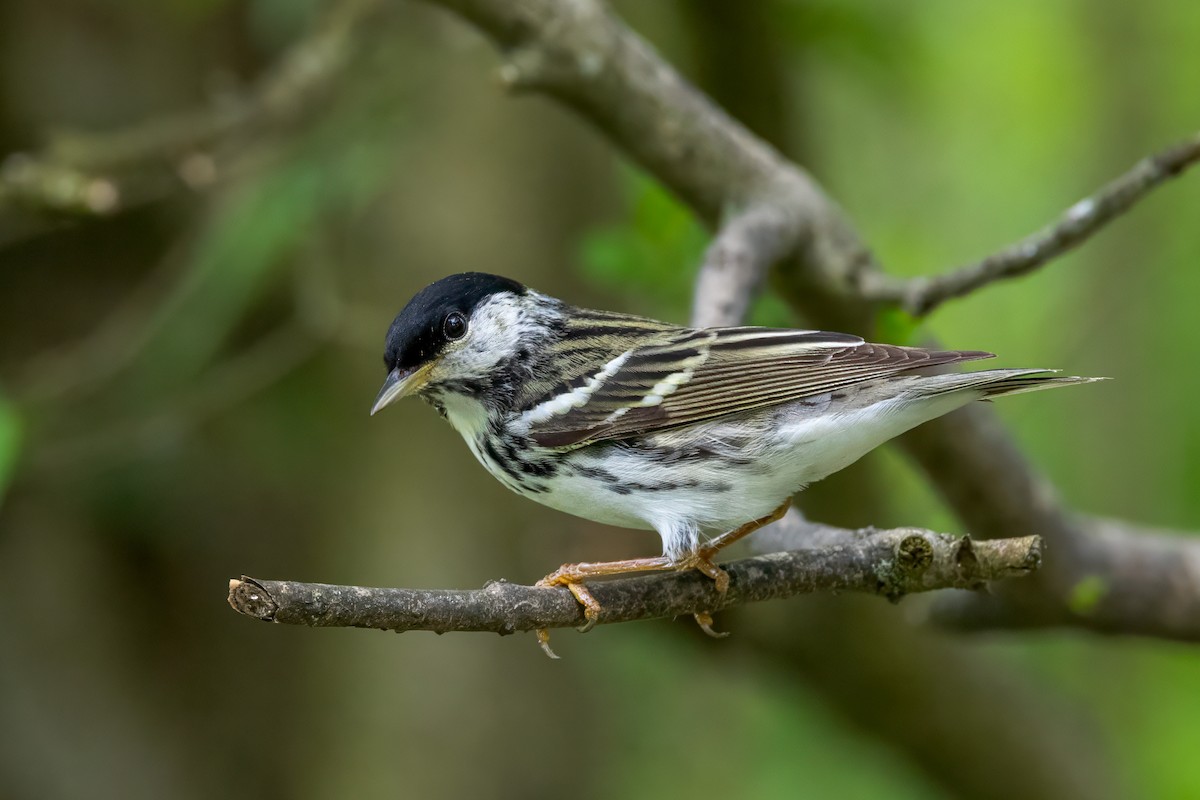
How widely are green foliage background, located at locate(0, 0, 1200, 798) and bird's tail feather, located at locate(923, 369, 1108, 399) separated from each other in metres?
2.23

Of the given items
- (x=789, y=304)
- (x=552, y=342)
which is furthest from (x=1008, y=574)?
(x=789, y=304)

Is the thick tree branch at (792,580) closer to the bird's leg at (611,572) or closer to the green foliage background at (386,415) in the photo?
the bird's leg at (611,572)

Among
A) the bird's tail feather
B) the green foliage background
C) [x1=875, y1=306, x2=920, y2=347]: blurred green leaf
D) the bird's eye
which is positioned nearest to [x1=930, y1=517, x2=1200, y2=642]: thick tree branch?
the green foliage background

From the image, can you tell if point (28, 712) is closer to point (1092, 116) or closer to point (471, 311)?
point (471, 311)

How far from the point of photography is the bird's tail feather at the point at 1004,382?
8.62 feet

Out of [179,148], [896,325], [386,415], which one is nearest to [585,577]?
[896,325]

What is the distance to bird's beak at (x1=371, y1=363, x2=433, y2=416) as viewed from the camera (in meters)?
3.16

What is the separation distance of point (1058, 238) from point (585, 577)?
1.60m

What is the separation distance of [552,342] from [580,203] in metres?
3.05

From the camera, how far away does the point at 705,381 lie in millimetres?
3193

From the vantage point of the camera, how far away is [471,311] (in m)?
3.39

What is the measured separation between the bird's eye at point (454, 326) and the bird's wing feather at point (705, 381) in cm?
30

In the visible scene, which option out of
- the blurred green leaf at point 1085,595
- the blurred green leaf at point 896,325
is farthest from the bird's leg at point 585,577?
the blurred green leaf at point 1085,595

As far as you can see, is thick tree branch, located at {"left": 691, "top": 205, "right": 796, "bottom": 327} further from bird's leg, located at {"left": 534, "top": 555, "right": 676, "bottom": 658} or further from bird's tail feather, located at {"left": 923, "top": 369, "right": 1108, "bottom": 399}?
bird's leg, located at {"left": 534, "top": 555, "right": 676, "bottom": 658}
